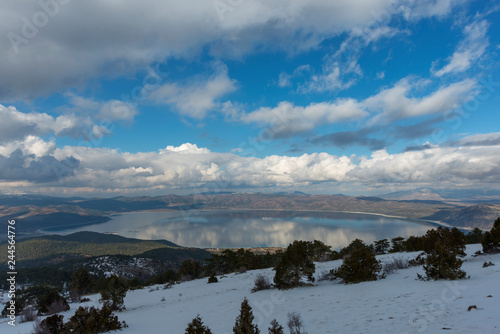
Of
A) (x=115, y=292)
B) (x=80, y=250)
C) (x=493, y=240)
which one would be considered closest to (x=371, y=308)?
(x=493, y=240)

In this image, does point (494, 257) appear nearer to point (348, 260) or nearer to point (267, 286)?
point (348, 260)

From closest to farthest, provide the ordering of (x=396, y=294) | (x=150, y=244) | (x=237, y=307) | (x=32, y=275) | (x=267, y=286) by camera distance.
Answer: (x=396, y=294), (x=237, y=307), (x=267, y=286), (x=32, y=275), (x=150, y=244)

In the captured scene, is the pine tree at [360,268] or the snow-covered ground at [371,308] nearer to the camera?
the snow-covered ground at [371,308]

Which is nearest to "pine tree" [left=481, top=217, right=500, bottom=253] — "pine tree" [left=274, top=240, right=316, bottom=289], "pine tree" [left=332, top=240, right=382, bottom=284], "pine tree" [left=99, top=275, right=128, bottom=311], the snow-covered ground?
the snow-covered ground

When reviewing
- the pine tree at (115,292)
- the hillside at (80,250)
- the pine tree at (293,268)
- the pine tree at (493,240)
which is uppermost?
the pine tree at (493,240)

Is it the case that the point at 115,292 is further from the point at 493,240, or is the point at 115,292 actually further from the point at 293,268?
the point at 493,240

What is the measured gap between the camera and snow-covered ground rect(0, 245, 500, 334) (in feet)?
16.0

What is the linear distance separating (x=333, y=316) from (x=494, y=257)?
1008 cm

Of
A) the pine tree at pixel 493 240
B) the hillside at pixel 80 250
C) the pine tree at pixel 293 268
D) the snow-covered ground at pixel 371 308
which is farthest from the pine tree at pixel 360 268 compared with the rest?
the hillside at pixel 80 250

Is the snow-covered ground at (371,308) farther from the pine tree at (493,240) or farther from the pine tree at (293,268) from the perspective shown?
the pine tree at (493,240)

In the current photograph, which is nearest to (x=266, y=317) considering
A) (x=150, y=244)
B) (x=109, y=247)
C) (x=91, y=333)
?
(x=91, y=333)

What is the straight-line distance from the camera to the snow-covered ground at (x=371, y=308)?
4.89m

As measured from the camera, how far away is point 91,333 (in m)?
8.02

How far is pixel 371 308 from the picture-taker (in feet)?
21.6
